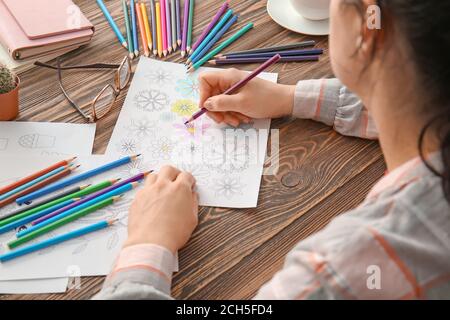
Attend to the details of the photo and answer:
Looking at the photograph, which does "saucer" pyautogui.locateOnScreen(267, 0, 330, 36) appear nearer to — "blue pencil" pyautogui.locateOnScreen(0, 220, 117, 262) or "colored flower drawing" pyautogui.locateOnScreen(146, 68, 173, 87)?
"colored flower drawing" pyautogui.locateOnScreen(146, 68, 173, 87)

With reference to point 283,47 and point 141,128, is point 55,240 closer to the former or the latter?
point 141,128

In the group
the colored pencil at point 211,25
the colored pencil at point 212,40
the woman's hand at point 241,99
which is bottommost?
the woman's hand at point 241,99

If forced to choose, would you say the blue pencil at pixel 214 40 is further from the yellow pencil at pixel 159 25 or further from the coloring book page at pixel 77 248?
the coloring book page at pixel 77 248

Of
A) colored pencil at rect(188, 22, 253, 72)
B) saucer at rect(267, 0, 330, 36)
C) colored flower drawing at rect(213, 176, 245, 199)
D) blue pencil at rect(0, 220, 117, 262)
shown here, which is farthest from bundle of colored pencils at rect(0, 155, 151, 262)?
saucer at rect(267, 0, 330, 36)

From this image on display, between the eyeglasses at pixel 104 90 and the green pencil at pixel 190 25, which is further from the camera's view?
the green pencil at pixel 190 25

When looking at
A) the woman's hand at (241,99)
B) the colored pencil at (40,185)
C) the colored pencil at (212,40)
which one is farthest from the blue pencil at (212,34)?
the colored pencil at (40,185)

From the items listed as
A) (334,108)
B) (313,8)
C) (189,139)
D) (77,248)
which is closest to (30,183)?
(77,248)

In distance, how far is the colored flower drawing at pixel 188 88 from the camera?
105 cm

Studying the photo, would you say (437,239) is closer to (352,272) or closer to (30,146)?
(352,272)

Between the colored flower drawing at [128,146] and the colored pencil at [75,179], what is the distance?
20mm

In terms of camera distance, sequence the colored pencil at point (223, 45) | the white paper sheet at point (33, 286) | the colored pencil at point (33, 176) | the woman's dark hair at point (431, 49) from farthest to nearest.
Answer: the colored pencil at point (223, 45), the colored pencil at point (33, 176), the white paper sheet at point (33, 286), the woman's dark hair at point (431, 49)

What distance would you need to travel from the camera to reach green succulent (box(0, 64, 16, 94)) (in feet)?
3.12

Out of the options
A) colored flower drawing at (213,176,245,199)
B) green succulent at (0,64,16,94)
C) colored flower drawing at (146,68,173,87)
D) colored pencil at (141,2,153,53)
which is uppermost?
green succulent at (0,64,16,94)

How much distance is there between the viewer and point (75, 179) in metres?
0.90
